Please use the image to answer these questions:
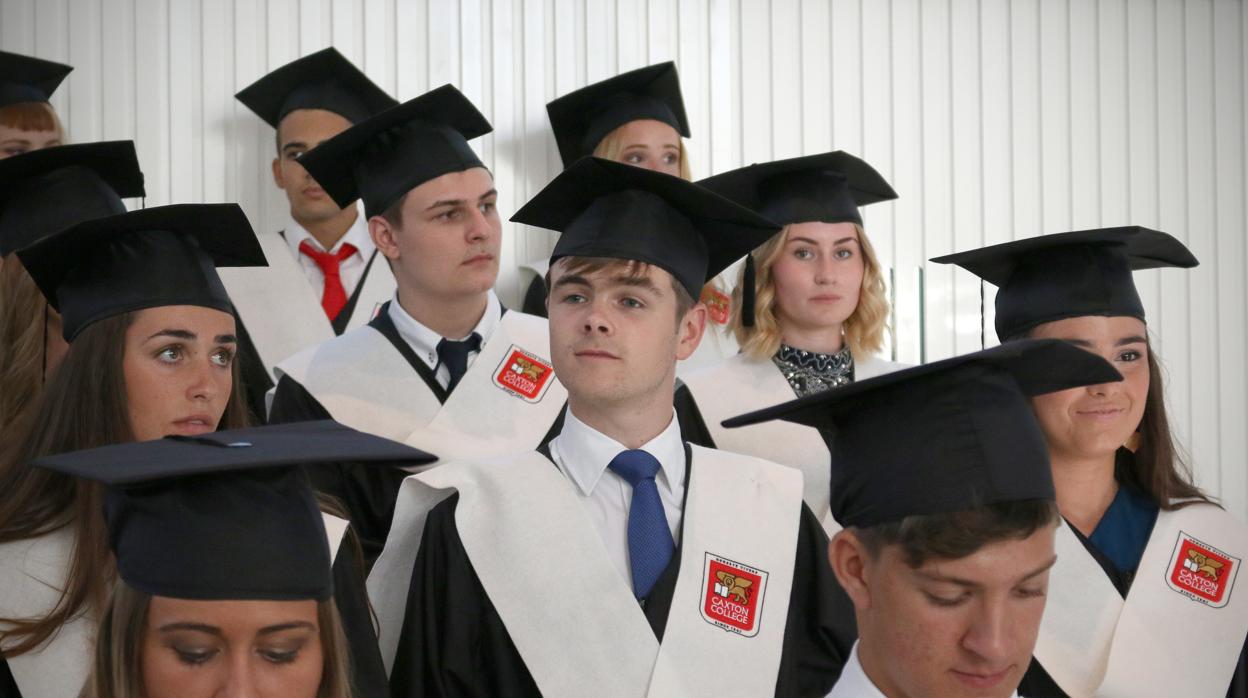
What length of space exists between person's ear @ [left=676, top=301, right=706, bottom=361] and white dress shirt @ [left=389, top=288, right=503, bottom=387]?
88 cm

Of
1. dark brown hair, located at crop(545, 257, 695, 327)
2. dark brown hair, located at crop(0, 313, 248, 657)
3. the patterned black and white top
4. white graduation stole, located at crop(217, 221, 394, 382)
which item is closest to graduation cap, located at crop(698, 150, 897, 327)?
the patterned black and white top

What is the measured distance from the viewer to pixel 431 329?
4.12 meters

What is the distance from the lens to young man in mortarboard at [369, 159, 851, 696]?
9.95 feet

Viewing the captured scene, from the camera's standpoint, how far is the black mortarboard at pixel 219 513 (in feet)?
7.27

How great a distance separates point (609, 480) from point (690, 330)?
39 cm

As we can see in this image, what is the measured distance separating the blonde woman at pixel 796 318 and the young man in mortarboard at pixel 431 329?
47 cm

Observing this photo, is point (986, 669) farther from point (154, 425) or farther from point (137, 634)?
point (154, 425)

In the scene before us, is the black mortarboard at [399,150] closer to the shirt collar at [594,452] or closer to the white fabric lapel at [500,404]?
the white fabric lapel at [500,404]

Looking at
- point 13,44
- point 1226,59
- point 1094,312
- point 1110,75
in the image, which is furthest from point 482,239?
point 1226,59

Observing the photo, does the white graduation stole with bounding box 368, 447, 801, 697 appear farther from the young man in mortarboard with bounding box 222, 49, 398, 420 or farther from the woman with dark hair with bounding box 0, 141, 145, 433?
the young man in mortarboard with bounding box 222, 49, 398, 420

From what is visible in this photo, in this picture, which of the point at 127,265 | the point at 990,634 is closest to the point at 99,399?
the point at 127,265

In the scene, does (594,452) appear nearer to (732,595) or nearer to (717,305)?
(732,595)

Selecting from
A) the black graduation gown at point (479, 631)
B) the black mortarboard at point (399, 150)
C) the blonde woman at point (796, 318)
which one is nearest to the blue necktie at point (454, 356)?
the black mortarboard at point (399, 150)

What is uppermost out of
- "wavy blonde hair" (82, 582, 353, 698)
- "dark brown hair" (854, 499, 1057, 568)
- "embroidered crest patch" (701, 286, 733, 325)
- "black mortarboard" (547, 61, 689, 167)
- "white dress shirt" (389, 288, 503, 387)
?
"black mortarboard" (547, 61, 689, 167)
